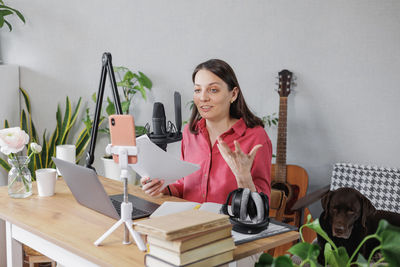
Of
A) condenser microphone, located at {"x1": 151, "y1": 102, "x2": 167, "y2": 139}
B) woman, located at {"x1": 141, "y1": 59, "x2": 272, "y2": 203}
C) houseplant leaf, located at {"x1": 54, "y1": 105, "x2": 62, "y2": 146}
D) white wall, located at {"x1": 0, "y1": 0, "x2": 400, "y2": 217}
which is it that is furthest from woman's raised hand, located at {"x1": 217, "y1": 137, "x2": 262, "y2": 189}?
houseplant leaf, located at {"x1": 54, "y1": 105, "x2": 62, "y2": 146}

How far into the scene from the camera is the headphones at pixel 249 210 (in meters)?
1.31

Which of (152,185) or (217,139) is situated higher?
(217,139)

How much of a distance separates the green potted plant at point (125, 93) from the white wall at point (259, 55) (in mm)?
120

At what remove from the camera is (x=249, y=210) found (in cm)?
134

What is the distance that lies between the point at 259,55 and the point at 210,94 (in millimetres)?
1463

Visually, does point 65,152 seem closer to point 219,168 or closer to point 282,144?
point 219,168

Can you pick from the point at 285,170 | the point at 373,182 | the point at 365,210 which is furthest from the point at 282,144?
the point at 365,210

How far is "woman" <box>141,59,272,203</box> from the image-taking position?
6.33ft

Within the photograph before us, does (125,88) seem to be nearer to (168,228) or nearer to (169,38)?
(169,38)

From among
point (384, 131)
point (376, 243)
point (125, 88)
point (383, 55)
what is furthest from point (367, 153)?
point (125, 88)

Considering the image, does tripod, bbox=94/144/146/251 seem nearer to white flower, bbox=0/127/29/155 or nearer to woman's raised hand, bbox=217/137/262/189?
woman's raised hand, bbox=217/137/262/189

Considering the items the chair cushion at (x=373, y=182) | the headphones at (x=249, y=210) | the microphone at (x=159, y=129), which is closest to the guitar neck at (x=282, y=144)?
the chair cushion at (x=373, y=182)

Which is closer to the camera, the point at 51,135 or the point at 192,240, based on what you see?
the point at 192,240

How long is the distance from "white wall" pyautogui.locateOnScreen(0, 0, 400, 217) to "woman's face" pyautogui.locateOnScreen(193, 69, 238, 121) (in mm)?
1311
